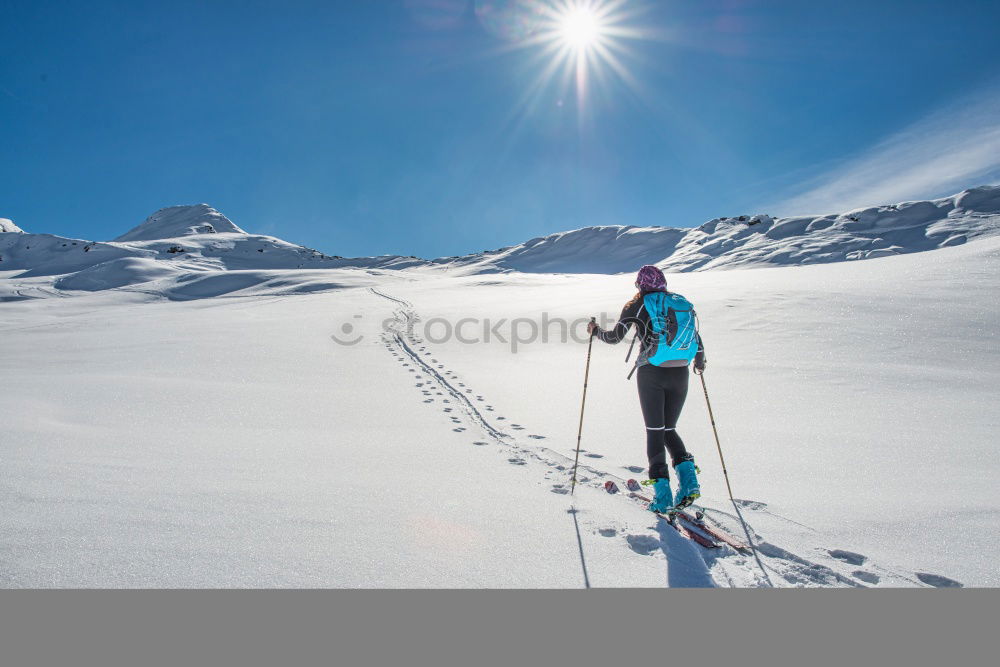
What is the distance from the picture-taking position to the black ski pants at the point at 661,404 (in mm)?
4094

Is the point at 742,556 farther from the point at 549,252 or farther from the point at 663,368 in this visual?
the point at 549,252

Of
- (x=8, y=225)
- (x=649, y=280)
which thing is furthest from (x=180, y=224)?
(x=649, y=280)

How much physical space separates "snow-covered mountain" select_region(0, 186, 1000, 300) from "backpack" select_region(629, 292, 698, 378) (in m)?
43.5

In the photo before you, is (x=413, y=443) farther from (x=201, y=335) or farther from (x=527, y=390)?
(x=201, y=335)

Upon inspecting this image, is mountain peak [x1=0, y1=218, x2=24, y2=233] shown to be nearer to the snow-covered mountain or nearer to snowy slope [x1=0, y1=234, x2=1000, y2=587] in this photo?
the snow-covered mountain

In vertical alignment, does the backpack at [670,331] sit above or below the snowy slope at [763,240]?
below

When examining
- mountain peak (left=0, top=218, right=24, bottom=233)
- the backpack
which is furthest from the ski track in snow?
mountain peak (left=0, top=218, right=24, bottom=233)

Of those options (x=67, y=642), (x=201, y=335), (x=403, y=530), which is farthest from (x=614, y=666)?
(x=201, y=335)

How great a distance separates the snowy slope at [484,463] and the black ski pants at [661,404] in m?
0.60

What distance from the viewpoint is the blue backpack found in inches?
161

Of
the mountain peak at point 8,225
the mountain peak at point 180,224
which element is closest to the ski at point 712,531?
the mountain peak at point 180,224

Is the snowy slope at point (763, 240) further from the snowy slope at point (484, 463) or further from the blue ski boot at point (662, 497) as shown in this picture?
the blue ski boot at point (662, 497)

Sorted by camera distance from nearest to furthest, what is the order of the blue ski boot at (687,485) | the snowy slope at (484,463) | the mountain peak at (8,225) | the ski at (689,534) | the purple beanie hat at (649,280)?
the snowy slope at (484,463) → the ski at (689,534) → the blue ski boot at (687,485) → the purple beanie hat at (649,280) → the mountain peak at (8,225)

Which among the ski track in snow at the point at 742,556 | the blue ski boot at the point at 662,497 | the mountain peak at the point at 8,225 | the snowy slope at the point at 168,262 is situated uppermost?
the mountain peak at the point at 8,225
